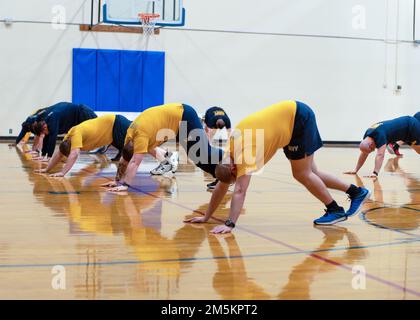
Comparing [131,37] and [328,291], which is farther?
[131,37]

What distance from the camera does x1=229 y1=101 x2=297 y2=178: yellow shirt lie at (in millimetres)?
5648

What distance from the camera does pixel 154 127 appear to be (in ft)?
29.6

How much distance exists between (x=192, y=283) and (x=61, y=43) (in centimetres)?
1947

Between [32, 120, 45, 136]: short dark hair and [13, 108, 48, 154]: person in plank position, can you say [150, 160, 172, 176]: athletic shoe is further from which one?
[13, 108, 48, 154]: person in plank position

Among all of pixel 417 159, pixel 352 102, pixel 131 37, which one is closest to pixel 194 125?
pixel 417 159

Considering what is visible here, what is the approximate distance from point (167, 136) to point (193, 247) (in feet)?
14.2

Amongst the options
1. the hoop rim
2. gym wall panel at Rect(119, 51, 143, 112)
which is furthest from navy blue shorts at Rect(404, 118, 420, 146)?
gym wall panel at Rect(119, 51, 143, 112)

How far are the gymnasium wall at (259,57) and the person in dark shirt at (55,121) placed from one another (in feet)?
27.5

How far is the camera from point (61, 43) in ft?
72.8

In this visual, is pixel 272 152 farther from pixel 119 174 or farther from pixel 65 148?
pixel 65 148

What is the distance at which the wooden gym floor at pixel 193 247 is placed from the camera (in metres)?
3.80

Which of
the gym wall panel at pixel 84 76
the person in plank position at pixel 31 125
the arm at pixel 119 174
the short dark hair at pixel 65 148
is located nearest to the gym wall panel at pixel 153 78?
the gym wall panel at pixel 84 76
